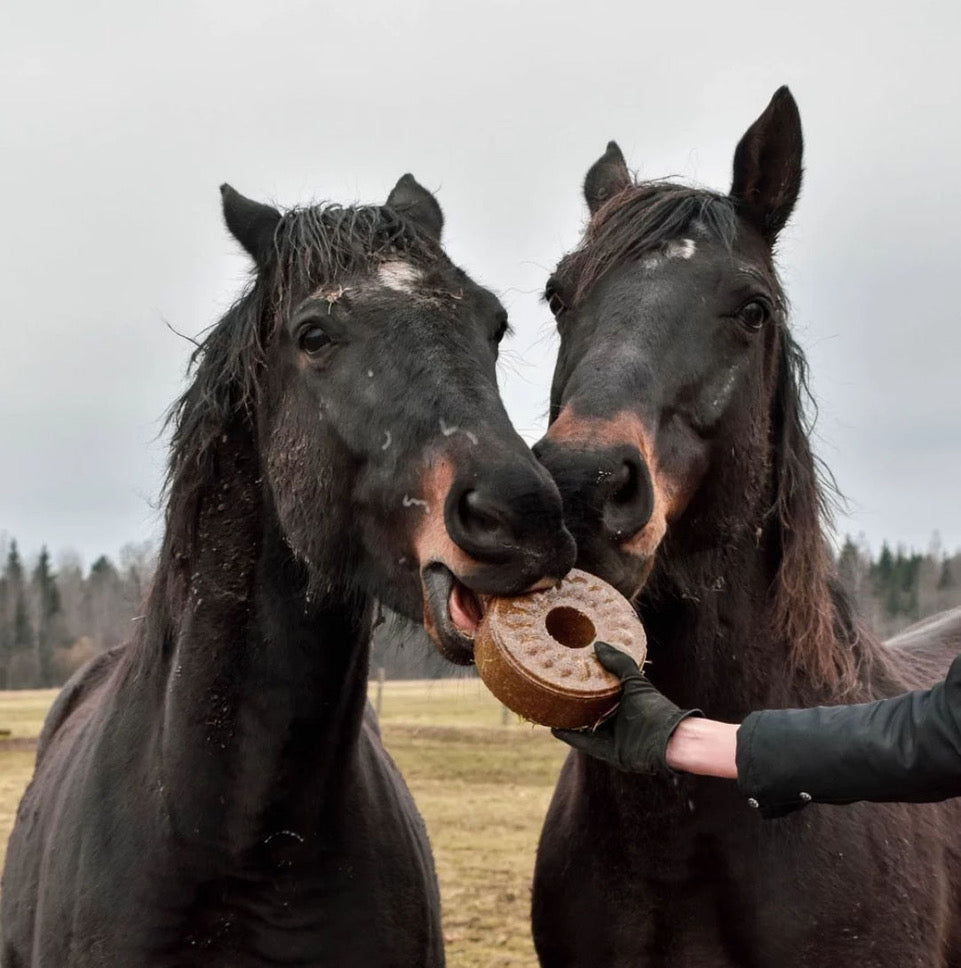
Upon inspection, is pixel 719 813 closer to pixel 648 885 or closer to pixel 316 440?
pixel 648 885

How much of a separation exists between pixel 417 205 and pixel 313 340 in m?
0.89

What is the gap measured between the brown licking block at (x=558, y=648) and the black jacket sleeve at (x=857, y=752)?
40 centimetres

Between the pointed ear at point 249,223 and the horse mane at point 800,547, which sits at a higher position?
the pointed ear at point 249,223

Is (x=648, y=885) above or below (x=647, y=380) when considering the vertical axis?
below

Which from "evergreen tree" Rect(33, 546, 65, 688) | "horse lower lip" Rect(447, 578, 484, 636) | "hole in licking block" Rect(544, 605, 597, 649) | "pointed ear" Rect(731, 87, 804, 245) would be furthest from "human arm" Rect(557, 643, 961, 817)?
"evergreen tree" Rect(33, 546, 65, 688)

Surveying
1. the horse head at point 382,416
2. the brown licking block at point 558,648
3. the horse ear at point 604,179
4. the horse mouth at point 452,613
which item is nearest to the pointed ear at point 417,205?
the horse head at point 382,416

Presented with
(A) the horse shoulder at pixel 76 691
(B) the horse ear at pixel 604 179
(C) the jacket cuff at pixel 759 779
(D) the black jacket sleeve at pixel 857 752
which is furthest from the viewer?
(A) the horse shoulder at pixel 76 691

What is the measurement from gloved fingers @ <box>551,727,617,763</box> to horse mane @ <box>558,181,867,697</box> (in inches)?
43.5

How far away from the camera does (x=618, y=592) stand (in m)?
3.22

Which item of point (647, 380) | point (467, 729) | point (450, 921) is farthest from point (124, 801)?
point (467, 729)

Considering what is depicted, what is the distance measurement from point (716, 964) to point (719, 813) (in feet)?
1.47

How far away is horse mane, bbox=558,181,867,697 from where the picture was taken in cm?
392

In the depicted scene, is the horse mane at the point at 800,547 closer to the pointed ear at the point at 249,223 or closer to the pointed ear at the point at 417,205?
the pointed ear at the point at 417,205

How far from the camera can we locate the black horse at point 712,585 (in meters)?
3.45
